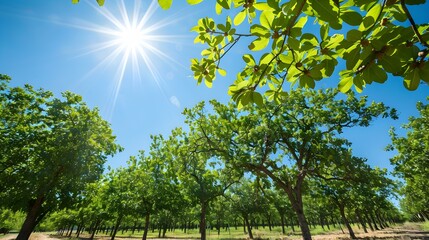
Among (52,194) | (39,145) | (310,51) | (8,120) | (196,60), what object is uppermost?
(8,120)

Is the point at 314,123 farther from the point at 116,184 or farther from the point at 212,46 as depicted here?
the point at 116,184

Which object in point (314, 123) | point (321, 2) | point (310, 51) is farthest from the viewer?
point (314, 123)

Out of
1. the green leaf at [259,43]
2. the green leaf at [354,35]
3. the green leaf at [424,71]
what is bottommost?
the green leaf at [424,71]

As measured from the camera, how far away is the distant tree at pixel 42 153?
10.5 metres

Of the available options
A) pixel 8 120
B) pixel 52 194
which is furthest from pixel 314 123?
pixel 8 120

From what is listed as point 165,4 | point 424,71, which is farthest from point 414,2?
point 165,4

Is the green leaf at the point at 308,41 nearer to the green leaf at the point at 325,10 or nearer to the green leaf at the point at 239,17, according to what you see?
the green leaf at the point at 325,10

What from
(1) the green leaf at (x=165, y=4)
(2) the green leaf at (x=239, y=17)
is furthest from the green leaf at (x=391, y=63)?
(1) the green leaf at (x=165, y=4)

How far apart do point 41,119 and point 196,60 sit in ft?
46.0

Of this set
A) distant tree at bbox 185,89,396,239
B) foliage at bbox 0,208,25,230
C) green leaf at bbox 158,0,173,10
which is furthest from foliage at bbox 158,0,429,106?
foliage at bbox 0,208,25,230

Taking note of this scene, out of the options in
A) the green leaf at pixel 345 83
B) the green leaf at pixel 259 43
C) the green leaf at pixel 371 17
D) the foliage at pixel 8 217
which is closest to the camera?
the green leaf at pixel 371 17

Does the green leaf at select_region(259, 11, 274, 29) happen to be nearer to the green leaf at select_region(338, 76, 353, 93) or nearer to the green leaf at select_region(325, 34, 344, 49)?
the green leaf at select_region(325, 34, 344, 49)

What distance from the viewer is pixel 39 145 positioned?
35.3ft

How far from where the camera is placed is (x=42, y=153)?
10680 mm
